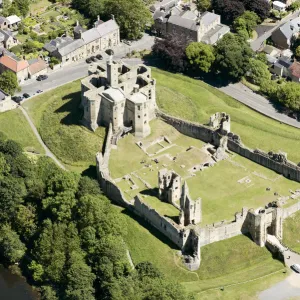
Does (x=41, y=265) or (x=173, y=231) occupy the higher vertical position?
(x=173, y=231)

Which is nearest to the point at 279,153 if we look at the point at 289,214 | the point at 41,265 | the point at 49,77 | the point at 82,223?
the point at 289,214

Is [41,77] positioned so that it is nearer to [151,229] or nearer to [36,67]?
[36,67]

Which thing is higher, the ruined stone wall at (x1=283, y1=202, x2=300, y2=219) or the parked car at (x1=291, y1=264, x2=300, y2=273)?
the ruined stone wall at (x1=283, y1=202, x2=300, y2=219)

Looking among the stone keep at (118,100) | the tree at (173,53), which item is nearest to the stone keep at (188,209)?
the stone keep at (118,100)

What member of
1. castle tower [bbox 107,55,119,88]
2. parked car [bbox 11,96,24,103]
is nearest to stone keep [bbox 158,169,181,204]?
castle tower [bbox 107,55,119,88]

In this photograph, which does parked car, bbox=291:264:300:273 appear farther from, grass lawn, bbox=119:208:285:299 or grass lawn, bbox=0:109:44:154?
grass lawn, bbox=0:109:44:154

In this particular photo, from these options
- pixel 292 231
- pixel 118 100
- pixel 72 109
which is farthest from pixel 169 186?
pixel 72 109

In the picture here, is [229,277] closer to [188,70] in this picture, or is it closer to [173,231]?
[173,231]

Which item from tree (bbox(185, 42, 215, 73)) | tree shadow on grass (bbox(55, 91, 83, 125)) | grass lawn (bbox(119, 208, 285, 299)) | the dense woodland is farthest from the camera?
tree (bbox(185, 42, 215, 73))
